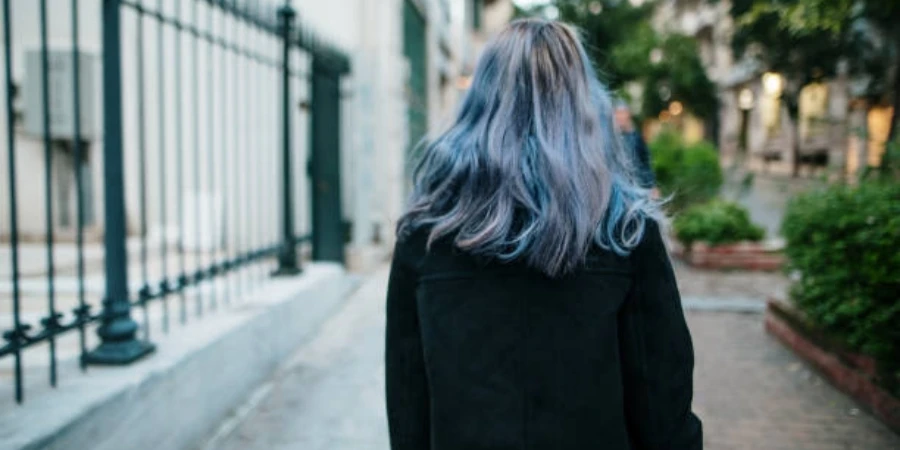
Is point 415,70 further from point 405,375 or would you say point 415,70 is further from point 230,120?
point 405,375

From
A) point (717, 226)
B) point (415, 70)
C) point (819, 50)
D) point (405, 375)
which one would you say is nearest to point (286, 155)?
A: point (405, 375)

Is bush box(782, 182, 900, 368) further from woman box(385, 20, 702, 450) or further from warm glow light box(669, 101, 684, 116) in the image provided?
warm glow light box(669, 101, 684, 116)

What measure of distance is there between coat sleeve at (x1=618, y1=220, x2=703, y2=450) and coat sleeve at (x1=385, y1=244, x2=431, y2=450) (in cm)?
46

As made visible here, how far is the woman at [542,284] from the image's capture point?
1.55 meters

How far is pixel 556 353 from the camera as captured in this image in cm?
155

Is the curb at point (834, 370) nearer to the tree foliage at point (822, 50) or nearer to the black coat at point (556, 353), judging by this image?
the black coat at point (556, 353)

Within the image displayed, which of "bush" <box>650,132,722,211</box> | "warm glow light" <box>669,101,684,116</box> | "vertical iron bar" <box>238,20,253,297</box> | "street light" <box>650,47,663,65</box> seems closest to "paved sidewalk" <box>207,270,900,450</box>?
"vertical iron bar" <box>238,20,253,297</box>

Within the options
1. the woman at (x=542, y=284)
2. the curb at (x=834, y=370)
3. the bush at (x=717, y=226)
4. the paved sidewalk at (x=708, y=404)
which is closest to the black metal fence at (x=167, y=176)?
the paved sidewalk at (x=708, y=404)

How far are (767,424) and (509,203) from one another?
3072 mm

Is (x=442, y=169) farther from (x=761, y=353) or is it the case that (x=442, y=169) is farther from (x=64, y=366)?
(x=761, y=353)

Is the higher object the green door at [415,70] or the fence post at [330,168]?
the green door at [415,70]

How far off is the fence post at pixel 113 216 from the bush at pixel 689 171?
8.61 m

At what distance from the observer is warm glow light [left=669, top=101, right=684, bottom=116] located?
29.5 m

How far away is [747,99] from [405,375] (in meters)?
35.6
